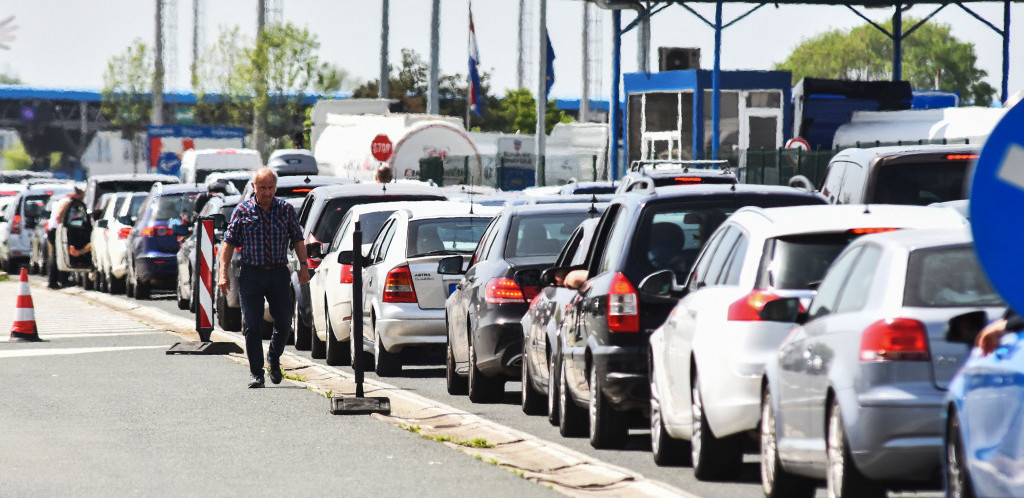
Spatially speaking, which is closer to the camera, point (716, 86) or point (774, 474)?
point (774, 474)

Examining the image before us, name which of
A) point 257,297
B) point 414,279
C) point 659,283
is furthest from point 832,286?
point 414,279

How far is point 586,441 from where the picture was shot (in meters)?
12.3

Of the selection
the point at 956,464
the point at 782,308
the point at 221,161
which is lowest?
the point at 956,464

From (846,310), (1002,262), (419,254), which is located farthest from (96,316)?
(1002,262)

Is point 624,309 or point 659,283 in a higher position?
point 659,283

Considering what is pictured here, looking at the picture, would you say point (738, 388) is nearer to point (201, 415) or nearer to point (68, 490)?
point (68, 490)

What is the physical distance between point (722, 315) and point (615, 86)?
136 feet

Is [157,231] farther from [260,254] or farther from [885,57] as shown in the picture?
[885,57]

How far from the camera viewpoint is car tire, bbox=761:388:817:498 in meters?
8.89

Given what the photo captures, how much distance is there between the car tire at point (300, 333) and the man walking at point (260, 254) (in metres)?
5.06

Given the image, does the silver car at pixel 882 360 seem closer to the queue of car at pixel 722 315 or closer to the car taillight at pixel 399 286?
the queue of car at pixel 722 315

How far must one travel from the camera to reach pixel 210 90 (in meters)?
107

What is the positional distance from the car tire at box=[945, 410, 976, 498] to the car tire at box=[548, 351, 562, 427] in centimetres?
593

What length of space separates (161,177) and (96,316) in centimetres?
1279
